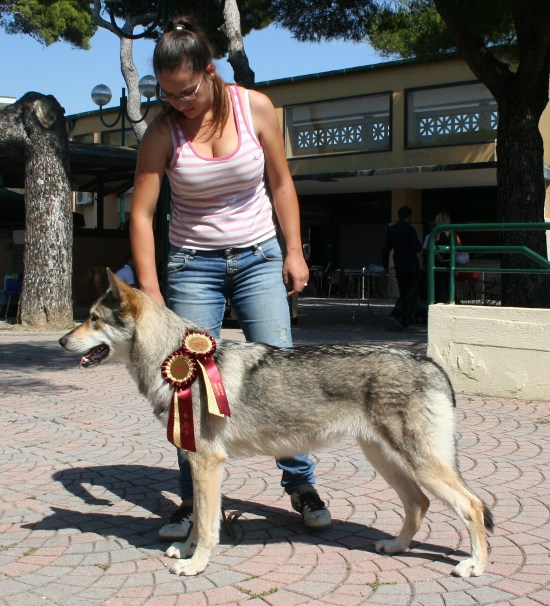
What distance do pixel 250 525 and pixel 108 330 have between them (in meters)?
1.38

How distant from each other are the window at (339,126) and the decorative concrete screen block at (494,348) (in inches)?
660

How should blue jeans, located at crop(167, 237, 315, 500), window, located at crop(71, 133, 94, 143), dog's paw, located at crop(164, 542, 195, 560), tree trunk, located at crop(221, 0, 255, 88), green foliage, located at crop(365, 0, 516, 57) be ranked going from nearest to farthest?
1. dog's paw, located at crop(164, 542, 195, 560)
2. blue jeans, located at crop(167, 237, 315, 500)
3. green foliage, located at crop(365, 0, 516, 57)
4. tree trunk, located at crop(221, 0, 255, 88)
5. window, located at crop(71, 133, 94, 143)

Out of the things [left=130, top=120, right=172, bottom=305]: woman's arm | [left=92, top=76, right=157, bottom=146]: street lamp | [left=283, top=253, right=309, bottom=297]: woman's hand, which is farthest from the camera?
[left=92, top=76, right=157, bottom=146]: street lamp

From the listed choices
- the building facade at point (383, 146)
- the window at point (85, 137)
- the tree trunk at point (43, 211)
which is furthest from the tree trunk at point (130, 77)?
the window at point (85, 137)

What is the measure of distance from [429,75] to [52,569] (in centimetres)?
2131

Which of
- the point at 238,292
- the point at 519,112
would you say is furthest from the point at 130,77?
the point at 238,292

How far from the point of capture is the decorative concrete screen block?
716cm

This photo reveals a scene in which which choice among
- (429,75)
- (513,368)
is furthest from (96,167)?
(513,368)

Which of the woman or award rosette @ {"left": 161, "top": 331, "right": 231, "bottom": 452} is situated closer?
award rosette @ {"left": 161, "top": 331, "right": 231, "bottom": 452}

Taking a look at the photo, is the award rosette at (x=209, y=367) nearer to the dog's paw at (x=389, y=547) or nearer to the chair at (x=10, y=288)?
the dog's paw at (x=389, y=547)

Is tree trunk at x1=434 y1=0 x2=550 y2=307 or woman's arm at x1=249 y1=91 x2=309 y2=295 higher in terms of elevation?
tree trunk at x1=434 y1=0 x2=550 y2=307

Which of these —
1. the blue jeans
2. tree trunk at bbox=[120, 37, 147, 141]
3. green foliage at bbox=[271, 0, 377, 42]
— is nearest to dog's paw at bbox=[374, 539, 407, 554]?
the blue jeans

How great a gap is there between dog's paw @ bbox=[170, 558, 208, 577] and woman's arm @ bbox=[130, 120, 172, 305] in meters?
1.24

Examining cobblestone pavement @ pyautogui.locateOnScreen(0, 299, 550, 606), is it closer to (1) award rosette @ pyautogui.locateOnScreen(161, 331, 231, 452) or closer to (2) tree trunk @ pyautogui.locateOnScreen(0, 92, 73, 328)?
(1) award rosette @ pyautogui.locateOnScreen(161, 331, 231, 452)
